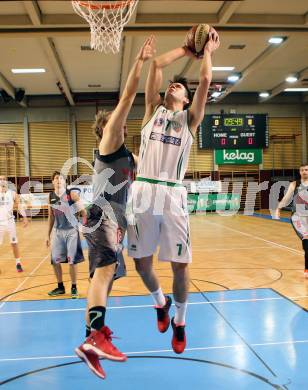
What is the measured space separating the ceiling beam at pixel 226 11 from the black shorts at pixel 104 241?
873 cm

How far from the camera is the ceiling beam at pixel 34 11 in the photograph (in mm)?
10012

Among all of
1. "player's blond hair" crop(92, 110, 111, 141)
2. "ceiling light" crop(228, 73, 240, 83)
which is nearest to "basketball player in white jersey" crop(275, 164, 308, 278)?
"player's blond hair" crop(92, 110, 111, 141)

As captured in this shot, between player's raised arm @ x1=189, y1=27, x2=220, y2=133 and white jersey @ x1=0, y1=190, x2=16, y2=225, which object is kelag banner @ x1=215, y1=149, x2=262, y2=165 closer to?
white jersey @ x1=0, y1=190, x2=16, y2=225

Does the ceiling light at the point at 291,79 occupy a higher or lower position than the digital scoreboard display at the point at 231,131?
higher

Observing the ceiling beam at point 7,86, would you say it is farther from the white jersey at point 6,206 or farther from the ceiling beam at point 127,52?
the white jersey at point 6,206

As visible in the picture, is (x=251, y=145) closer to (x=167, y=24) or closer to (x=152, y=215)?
(x=167, y=24)

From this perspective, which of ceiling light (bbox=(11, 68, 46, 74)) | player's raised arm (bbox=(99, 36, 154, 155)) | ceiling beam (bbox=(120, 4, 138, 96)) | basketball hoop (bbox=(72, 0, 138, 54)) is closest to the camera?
player's raised arm (bbox=(99, 36, 154, 155))

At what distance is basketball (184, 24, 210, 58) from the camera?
10.8 ft

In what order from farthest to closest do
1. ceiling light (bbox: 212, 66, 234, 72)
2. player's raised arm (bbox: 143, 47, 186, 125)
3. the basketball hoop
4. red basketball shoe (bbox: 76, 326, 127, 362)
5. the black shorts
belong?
ceiling light (bbox: 212, 66, 234, 72) < the basketball hoop < player's raised arm (bbox: 143, 47, 186, 125) < the black shorts < red basketball shoe (bbox: 76, 326, 127, 362)

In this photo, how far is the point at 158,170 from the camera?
133 inches

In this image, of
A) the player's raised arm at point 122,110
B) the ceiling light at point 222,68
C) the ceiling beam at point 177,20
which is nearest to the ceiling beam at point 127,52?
the ceiling beam at point 177,20

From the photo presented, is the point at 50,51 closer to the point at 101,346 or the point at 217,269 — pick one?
the point at 217,269

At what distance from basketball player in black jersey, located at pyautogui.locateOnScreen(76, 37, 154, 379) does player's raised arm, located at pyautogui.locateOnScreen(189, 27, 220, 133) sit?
0.42m

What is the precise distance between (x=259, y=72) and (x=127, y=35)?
25.1ft
